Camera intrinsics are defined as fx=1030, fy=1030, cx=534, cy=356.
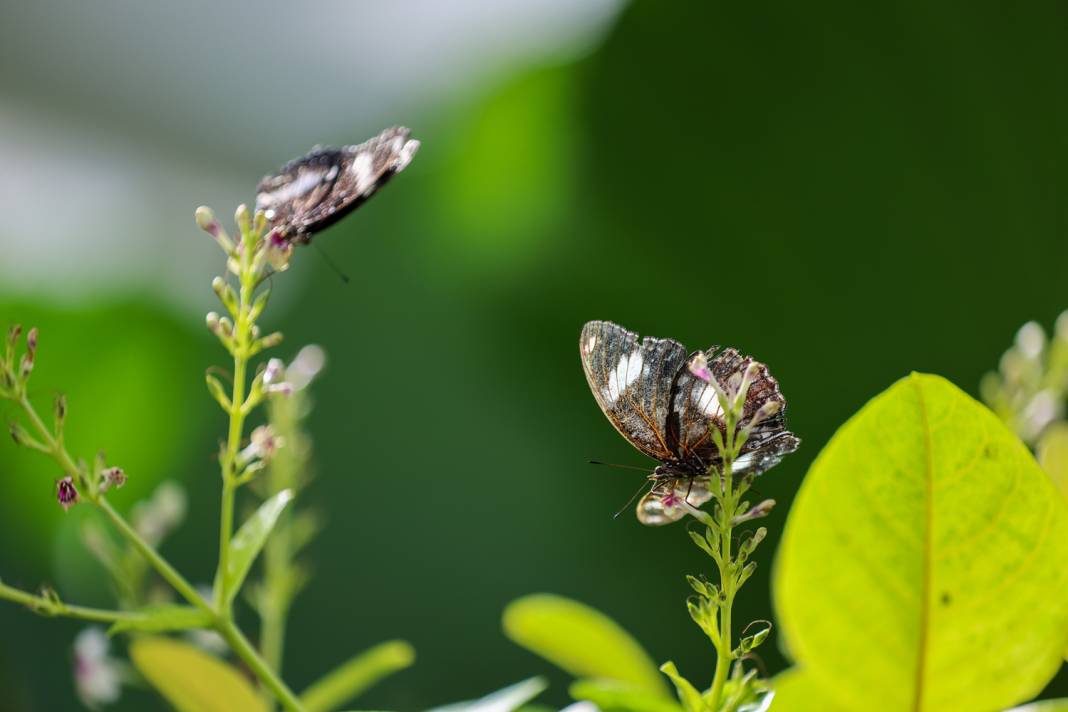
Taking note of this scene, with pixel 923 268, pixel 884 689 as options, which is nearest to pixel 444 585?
pixel 923 268

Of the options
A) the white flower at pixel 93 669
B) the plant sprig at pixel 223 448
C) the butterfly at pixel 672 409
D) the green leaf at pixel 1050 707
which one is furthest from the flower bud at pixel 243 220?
the white flower at pixel 93 669

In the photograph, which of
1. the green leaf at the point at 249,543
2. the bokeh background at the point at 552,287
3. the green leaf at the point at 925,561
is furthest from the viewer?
the bokeh background at the point at 552,287

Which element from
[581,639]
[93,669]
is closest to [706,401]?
[581,639]

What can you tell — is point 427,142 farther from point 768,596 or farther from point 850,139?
point 768,596

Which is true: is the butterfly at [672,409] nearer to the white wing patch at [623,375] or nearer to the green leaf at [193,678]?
the white wing patch at [623,375]

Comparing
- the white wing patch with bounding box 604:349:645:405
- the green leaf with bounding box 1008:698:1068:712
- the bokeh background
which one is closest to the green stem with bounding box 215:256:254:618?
the white wing patch with bounding box 604:349:645:405

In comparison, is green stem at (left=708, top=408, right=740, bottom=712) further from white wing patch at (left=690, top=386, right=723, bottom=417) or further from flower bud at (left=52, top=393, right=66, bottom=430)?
flower bud at (left=52, top=393, right=66, bottom=430)

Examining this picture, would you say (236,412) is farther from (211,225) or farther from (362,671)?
(362,671)
